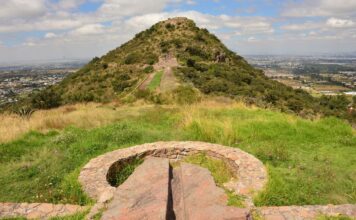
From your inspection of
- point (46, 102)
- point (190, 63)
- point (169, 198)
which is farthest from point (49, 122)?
point (190, 63)

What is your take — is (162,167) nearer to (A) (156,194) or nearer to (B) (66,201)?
(A) (156,194)

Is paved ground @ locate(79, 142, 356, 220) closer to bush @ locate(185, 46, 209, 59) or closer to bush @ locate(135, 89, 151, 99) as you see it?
bush @ locate(135, 89, 151, 99)

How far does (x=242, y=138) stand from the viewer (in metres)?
8.93

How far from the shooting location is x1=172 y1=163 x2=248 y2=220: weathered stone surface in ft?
14.1

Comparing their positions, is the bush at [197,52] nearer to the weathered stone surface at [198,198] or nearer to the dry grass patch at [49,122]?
the dry grass patch at [49,122]

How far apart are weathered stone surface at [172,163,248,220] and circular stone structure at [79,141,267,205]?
457 millimetres

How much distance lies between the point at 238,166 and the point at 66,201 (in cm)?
346

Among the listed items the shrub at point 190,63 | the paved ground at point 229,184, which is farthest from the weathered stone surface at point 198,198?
the shrub at point 190,63

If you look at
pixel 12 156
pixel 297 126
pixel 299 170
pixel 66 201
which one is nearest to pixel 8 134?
pixel 12 156

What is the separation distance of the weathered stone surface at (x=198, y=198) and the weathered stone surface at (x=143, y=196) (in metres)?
0.27

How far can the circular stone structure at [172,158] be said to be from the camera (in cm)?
547

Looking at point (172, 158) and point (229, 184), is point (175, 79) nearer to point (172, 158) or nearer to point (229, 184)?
point (172, 158)

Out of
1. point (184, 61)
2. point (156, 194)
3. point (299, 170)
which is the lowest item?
point (299, 170)

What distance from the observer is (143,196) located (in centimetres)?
483
